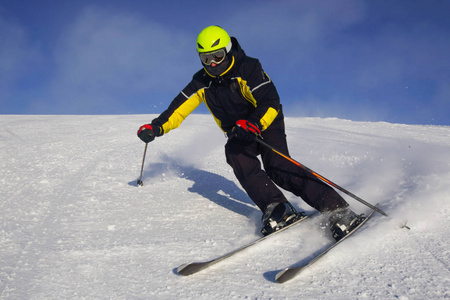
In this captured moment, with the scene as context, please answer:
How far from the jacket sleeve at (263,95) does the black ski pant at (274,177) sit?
30 cm

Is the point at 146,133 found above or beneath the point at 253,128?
above

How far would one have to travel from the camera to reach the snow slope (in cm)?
232

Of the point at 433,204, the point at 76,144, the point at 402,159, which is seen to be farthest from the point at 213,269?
the point at 76,144

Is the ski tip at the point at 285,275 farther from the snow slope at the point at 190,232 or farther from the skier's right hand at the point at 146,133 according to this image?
the skier's right hand at the point at 146,133

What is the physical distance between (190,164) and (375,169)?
3.11m

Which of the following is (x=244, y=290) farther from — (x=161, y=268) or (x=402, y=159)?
(x=402, y=159)

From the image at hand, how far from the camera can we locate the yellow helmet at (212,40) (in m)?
3.59

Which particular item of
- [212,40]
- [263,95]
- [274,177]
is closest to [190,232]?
[274,177]

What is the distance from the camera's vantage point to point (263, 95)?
141 inches

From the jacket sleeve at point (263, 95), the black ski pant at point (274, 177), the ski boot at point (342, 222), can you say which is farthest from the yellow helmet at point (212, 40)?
the ski boot at point (342, 222)

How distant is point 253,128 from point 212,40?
105 cm

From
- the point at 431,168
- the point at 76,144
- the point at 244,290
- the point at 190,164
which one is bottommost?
the point at 244,290

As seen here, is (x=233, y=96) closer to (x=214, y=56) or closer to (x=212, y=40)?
(x=214, y=56)

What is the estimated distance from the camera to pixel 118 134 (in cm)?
897
